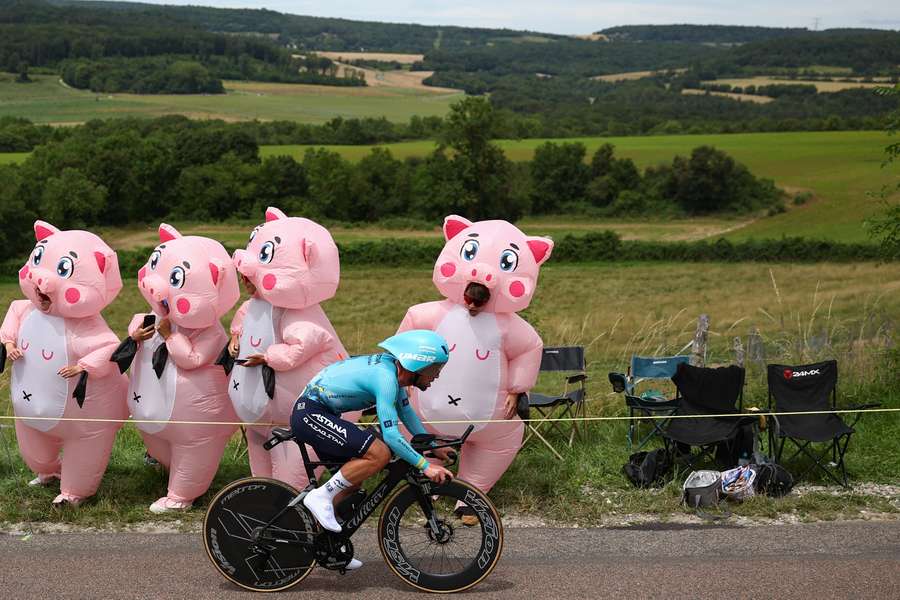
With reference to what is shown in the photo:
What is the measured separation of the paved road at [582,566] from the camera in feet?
19.4

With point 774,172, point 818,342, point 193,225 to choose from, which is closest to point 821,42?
point 774,172

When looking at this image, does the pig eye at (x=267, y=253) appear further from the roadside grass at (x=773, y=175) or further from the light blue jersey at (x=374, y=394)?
the roadside grass at (x=773, y=175)

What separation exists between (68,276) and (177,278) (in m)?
0.87

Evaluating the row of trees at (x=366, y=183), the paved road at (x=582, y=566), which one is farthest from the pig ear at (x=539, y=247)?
the row of trees at (x=366, y=183)

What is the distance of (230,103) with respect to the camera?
110 meters

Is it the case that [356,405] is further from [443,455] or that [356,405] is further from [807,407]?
[807,407]

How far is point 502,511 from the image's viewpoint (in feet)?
25.4

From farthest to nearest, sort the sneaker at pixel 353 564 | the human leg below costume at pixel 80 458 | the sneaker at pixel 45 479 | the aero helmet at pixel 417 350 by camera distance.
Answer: the sneaker at pixel 45 479
the human leg below costume at pixel 80 458
the sneaker at pixel 353 564
the aero helmet at pixel 417 350

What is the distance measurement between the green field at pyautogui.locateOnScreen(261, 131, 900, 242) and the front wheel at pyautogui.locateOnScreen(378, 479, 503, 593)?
46.9m

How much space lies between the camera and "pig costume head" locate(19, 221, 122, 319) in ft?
25.2

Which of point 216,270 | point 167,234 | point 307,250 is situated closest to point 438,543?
point 307,250

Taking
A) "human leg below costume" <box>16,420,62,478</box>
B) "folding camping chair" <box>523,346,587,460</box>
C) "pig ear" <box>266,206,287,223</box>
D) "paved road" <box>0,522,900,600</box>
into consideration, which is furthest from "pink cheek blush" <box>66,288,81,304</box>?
"folding camping chair" <box>523,346,587,460</box>

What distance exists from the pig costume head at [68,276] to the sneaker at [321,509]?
275 cm

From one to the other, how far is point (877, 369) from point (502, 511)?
16.3ft
